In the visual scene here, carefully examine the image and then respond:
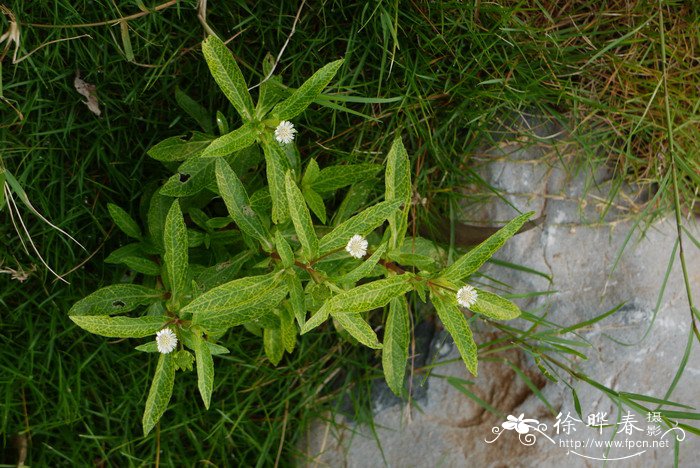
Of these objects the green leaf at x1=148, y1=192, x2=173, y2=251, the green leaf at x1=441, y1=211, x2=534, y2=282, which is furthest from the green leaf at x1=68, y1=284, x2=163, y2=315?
the green leaf at x1=441, y1=211, x2=534, y2=282

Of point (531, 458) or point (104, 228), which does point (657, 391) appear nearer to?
point (531, 458)

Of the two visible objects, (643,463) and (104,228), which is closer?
(104,228)

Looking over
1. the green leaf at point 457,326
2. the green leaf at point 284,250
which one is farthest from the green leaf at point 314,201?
the green leaf at point 457,326

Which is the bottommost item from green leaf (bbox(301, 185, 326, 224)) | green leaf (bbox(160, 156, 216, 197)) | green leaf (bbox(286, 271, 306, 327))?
green leaf (bbox(286, 271, 306, 327))

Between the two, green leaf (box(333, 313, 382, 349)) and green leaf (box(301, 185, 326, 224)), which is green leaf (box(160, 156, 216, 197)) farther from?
green leaf (box(333, 313, 382, 349))

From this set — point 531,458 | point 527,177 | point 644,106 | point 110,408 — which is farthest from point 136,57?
point 531,458

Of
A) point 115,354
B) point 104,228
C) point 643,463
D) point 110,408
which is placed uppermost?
point 104,228

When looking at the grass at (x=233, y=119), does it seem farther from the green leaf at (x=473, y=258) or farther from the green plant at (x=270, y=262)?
the green leaf at (x=473, y=258)
